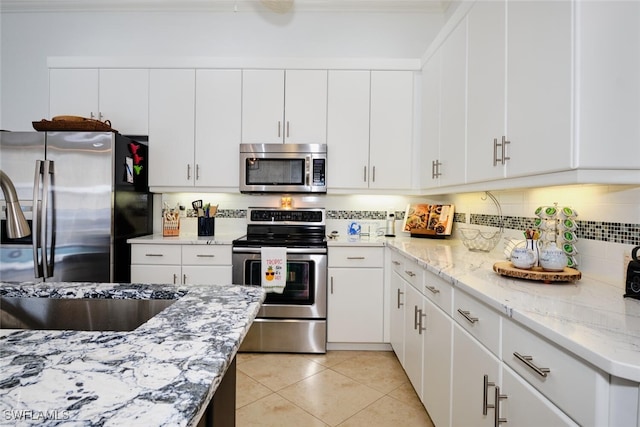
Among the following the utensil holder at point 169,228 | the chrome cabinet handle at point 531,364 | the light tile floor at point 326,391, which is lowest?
the light tile floor at point 326,391

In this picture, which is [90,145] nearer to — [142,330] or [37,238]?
[37,238]

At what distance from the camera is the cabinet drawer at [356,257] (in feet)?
8.70

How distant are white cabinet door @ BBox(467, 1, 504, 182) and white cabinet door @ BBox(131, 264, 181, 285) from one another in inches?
90.1

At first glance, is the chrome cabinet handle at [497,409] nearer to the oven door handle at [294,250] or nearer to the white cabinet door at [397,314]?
the white cabinet door at [397,314]

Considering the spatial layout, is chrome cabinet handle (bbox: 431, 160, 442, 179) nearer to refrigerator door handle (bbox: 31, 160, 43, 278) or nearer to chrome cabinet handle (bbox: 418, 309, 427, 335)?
chrome cabinet handle (bbox: 418, 309, 427, 335)

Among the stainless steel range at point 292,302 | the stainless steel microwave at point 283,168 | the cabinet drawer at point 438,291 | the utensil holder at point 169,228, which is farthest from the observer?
the utensil holder at point 169,228

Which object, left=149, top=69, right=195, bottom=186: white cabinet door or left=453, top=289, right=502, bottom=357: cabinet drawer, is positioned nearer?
left=453, top=289, right=502, bottom=357: cabinet drawer

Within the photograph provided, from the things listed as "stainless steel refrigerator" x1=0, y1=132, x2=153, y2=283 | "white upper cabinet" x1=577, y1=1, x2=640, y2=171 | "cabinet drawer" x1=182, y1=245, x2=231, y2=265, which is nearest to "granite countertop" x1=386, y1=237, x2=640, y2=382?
"white upper cabinet" x1=577, y1=1, x2=640, y2=171

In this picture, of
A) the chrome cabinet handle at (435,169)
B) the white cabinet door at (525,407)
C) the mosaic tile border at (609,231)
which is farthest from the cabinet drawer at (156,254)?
the mosaic tile border at (609,231)

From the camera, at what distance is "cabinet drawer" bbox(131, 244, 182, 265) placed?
263 centimetres

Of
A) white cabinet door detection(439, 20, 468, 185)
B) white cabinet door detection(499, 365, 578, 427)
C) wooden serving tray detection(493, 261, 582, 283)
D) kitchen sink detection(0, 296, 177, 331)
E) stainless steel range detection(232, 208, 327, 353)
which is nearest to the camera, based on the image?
white cabinet door detection(499, 365, 578, 427)

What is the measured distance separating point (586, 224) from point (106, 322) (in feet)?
6.70

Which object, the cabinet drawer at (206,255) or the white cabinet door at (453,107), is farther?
the cabinet drawer at (206,255)

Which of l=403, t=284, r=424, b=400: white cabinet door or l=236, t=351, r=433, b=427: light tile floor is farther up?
l=403, t=284, r=424, b=400: white cabinet door
